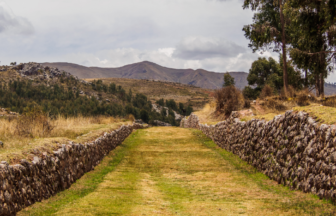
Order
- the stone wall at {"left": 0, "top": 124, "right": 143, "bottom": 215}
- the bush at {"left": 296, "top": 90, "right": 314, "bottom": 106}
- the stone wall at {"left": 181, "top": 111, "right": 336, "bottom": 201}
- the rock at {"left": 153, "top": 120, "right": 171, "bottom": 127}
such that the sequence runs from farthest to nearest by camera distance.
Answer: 1. the rock at {"left": 153, "top": 120, "right": 171, "bottom": 127}
2. the bush at {"left": 296, "top": 90, "right": 314, "bottom": 106}
3. the stone wall at {"left": 181, "top": 111, "right": 336, "bottom": 201}
4. the stone wall at {"left": 0, "top": 124, "right": 143, "bottom": 215}

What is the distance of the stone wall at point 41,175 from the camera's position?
5359 mm

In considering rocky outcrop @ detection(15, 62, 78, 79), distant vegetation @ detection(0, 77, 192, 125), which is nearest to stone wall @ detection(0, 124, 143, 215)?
distant vegetation @ detection(0, 77, 192, 125)

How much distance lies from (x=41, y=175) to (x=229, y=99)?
19760 mm

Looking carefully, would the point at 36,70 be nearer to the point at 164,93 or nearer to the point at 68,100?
the point at 68,100

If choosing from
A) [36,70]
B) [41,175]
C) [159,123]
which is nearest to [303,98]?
[41,175]

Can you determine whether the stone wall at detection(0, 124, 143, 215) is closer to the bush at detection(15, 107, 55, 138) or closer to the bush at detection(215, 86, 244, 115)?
the bush at detection(15, 107, 55, 138)

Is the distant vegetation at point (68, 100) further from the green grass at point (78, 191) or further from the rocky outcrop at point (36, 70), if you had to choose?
the green grass at point (78, 191)

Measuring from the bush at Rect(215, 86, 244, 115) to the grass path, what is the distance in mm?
9788

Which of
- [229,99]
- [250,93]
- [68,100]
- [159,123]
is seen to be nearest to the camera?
[229,99]

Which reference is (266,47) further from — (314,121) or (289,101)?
(314,121)

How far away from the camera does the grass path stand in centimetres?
600

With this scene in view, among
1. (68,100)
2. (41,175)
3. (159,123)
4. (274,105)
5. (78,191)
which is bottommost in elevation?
(159,123)

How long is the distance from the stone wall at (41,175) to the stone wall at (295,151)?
21.6 feet

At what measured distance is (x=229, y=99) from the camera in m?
24.3
